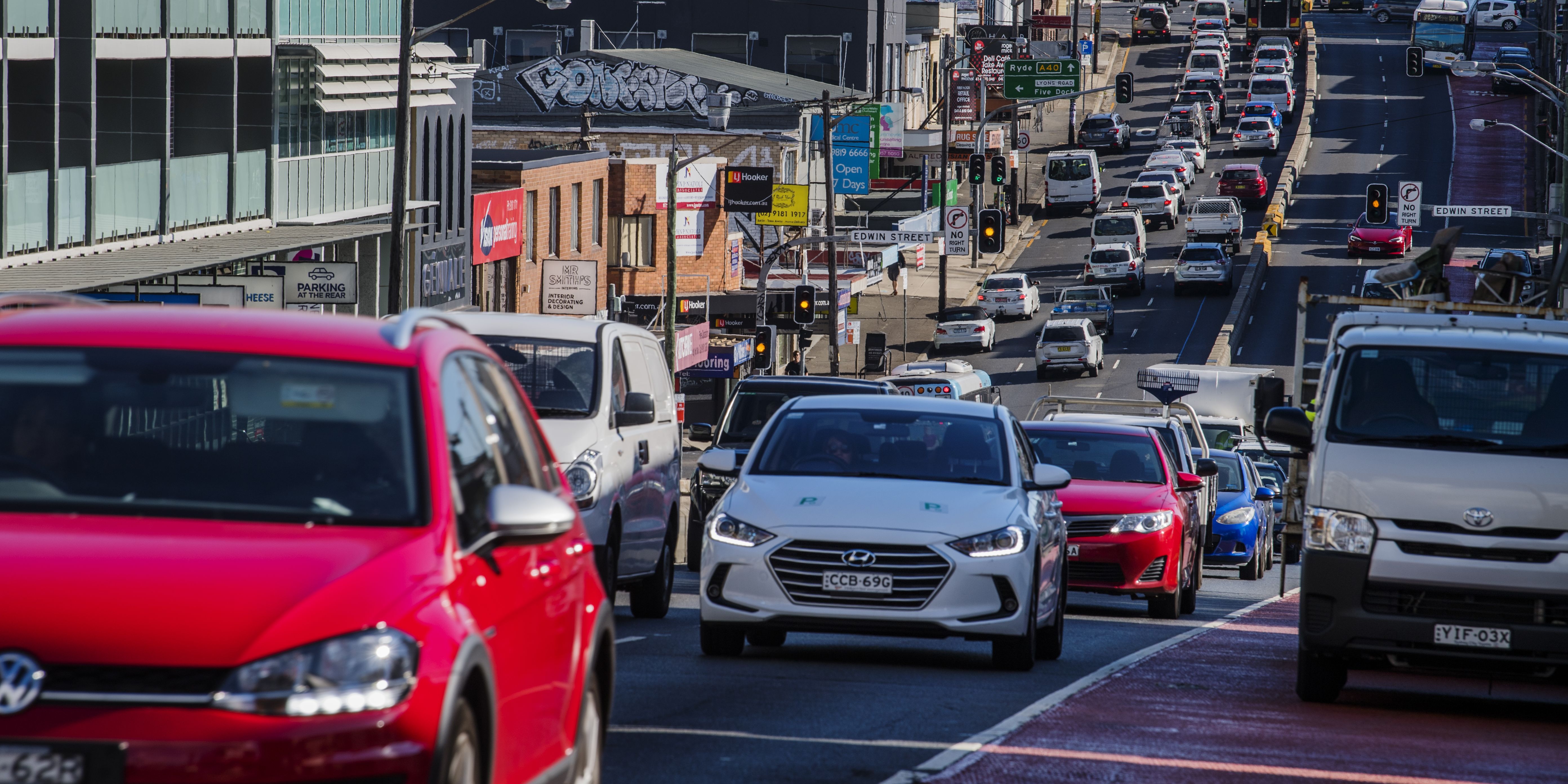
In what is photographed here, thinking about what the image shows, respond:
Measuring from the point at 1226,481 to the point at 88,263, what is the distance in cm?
1484

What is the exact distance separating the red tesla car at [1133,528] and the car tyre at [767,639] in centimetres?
475

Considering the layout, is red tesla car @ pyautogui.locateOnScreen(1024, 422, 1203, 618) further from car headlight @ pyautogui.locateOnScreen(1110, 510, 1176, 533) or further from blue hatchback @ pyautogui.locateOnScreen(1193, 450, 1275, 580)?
blue hatchback @ pyautogui.locateOnScreen(1193, 450, 1275, 580)

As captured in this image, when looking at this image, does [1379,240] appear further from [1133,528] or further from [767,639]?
[767,639]

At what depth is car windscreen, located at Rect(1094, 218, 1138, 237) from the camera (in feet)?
242

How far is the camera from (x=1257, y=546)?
2733 centimetres

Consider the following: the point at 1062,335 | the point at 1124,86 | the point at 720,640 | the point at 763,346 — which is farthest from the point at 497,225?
the point at 720,640

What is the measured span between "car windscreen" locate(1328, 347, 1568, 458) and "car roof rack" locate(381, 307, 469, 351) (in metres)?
6.80

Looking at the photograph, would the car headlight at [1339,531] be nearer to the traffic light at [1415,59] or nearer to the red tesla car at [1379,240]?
the traffic light at [1415,59]

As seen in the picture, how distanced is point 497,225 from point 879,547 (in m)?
38.9

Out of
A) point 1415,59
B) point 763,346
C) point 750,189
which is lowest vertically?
point 763,346

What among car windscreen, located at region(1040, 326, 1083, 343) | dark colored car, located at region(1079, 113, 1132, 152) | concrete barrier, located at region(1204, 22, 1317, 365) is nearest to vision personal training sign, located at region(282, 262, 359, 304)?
concrete barrier, located at region(1204, 22, 1317, 365)

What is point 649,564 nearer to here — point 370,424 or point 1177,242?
point 370,424

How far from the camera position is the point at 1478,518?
1132 cm

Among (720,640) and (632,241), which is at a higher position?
(632,241)
